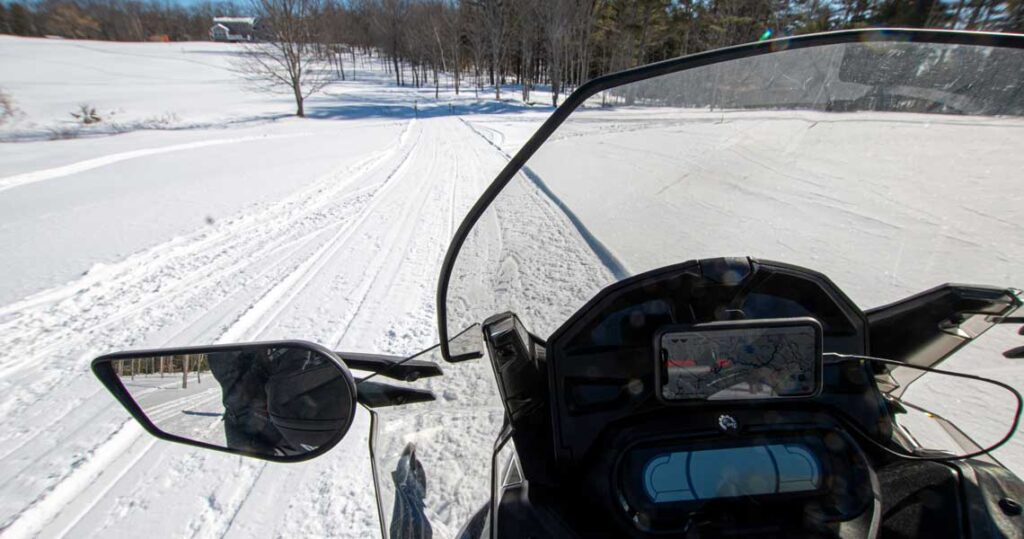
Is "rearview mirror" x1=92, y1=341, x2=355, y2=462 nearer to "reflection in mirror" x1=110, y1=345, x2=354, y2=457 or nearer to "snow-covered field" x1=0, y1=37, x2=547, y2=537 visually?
"reflection in mirror" x1=110, y1=345, x2=354, y2=457

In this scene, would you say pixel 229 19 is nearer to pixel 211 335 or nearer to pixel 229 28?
pixel 229 28

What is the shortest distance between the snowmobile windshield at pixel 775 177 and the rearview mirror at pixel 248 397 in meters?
0.32

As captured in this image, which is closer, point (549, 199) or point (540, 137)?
point (540, 137)

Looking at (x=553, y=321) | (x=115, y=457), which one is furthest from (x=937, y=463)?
(x=115, y=457)

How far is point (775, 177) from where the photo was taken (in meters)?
1.25

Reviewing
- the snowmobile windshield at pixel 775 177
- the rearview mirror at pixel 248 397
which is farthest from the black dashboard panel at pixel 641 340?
the rearview mirror at pixel 248 397

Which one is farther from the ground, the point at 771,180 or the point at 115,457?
the point at 771,180

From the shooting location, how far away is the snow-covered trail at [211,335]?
2.40m

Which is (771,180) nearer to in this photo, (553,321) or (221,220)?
(553,321)


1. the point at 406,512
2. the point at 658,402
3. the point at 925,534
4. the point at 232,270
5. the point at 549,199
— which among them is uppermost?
the point at 549,199

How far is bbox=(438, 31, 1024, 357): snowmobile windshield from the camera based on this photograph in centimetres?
98

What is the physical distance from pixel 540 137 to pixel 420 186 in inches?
364

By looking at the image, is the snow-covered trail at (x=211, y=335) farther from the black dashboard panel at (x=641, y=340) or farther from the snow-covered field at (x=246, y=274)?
the black dashboard panel at (x=641, y=340)

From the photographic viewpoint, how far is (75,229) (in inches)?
268
